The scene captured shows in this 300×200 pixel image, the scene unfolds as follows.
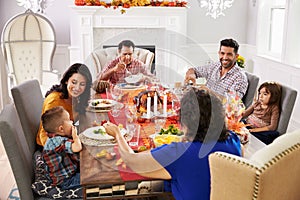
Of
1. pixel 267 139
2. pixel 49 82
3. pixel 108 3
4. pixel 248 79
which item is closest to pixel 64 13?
pixel 108 3

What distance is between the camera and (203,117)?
1.49m

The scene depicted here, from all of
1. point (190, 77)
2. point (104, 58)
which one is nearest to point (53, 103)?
point (190, 77)

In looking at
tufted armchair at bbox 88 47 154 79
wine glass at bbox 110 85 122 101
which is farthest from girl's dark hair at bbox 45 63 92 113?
tufted armchair at bbox 88 47 154 79

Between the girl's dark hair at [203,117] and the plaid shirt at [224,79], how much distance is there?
50.4 inches

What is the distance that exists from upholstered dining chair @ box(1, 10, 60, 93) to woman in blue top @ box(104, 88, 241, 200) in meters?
3.23

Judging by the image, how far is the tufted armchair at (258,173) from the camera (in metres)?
1.01

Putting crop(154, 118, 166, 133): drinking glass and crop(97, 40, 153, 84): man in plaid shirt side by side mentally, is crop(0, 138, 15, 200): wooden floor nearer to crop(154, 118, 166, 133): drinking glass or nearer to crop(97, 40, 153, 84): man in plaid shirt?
crop(97, 40, 153, 84): man in plaid shirt

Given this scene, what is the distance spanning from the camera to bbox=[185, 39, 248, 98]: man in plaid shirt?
3.00 metres

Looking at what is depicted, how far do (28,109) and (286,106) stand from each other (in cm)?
165

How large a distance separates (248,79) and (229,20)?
2.58 metres

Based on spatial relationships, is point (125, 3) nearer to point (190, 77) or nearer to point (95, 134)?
point (190, 77)

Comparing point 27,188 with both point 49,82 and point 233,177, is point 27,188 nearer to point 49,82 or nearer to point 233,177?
point 233,177

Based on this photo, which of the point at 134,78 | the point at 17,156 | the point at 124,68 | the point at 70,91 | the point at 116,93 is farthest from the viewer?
the point at 124,68

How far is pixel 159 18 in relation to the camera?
514 cm
